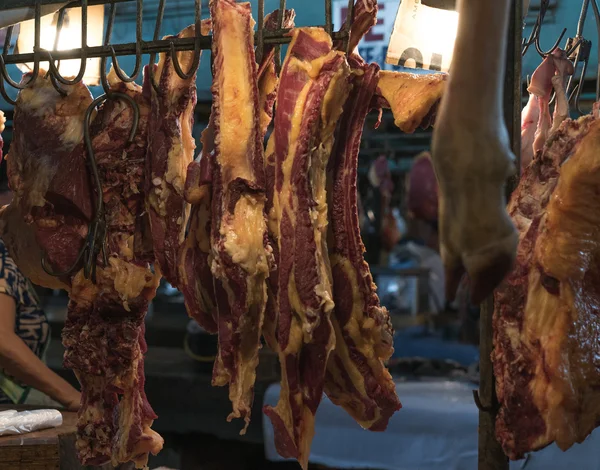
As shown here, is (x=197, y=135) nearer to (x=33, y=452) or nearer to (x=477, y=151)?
(x=33, y=452)

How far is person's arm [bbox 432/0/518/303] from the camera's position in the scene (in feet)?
3.18

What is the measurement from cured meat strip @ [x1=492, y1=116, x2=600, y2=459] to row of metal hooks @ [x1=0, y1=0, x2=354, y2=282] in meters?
0.67

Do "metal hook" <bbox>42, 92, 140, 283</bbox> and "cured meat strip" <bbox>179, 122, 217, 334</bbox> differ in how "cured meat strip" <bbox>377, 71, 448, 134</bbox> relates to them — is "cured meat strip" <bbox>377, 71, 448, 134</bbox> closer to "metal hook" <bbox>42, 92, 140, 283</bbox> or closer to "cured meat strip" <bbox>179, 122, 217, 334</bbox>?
"cured meat strip" <bbox>179, 122, 217, 334</bbox>

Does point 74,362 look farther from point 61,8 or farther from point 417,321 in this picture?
point 417,321

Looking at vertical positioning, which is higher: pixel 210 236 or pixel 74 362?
pixel 210 236

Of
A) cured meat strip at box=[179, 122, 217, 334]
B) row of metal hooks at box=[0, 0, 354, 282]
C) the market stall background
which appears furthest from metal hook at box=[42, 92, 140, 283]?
the market stall background

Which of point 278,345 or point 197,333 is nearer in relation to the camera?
point 278,345

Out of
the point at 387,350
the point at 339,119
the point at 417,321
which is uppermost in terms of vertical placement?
the point at 339,119

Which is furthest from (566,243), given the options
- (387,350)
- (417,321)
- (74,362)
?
(417,321)

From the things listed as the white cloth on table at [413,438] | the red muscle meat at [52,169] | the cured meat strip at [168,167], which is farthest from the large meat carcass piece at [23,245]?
the white cloth on table at [413,438]

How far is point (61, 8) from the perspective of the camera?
224 centimetres

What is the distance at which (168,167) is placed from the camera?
210cm

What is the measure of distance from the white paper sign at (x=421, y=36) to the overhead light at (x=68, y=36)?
1116mm

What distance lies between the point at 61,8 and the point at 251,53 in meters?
0.73
